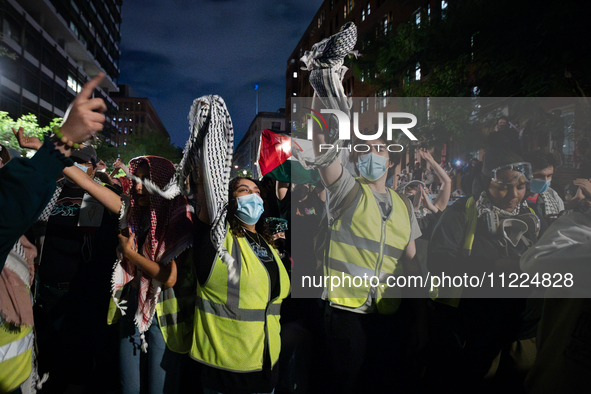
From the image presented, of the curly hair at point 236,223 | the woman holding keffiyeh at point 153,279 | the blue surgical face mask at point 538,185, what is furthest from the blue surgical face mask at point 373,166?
the blue surgical face mask at point 538,185

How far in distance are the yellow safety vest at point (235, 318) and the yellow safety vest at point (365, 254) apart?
0.63m

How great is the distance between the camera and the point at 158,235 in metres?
2.28

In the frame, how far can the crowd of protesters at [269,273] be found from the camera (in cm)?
179

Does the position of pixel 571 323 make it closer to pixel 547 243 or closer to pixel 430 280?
pixel 547 243

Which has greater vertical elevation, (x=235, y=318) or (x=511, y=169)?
(x=511, y=169)

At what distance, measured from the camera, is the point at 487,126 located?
4.19 meters

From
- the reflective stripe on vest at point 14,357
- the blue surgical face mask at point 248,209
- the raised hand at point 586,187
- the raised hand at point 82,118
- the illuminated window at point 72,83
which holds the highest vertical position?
the illuminated window at point 72,83

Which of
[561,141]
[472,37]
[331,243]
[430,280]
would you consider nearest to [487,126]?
[561,141]

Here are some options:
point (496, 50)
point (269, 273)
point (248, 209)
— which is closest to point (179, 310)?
point (269, 273)

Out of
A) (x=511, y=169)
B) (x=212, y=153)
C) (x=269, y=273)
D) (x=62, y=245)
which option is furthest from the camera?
(x=62, y=245)

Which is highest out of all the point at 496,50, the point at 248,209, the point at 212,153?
the point at 496,50

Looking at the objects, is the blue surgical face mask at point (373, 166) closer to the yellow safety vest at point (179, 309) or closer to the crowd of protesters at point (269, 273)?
the crowd of protesters at point (269, 273)

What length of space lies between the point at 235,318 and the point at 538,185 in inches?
125

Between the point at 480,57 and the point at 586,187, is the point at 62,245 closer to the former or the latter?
the point at 586,187
